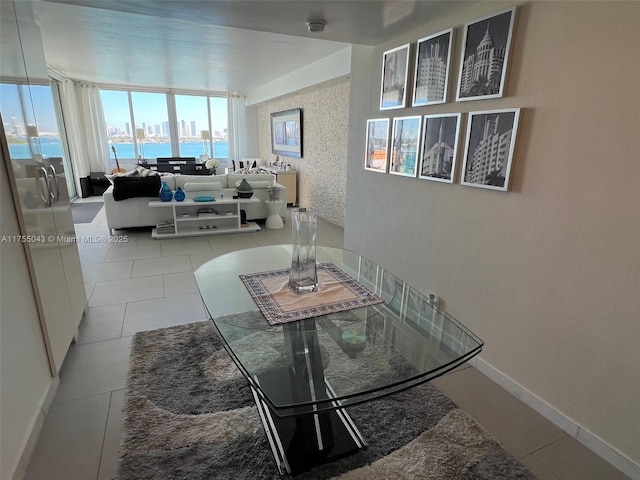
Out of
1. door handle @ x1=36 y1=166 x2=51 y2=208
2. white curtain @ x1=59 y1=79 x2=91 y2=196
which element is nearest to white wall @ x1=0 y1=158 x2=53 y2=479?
door handle @ x1=36 y1=166 x2=51 y2=208

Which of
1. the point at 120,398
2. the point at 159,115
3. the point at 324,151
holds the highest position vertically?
the point at 159,115

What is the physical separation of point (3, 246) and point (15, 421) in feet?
2.29

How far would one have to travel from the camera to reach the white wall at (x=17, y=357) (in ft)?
4.35

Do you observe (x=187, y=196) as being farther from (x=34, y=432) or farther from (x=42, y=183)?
(x=34, y=432)

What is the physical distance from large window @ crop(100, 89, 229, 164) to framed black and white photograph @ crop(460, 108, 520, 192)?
8082 millimetres

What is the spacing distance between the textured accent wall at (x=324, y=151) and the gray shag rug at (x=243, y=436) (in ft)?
10.9

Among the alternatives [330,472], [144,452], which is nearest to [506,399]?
[330,472]

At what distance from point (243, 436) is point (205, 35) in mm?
3857

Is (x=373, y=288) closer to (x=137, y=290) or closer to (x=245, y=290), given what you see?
(x=245, y=290)

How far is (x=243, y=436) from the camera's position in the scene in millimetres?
1557

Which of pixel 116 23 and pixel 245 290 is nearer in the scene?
pixel 245 290

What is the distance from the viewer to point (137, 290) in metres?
3.00

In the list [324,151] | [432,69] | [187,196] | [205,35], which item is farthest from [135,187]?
[432,69]

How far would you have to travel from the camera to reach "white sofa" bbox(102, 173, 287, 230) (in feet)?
14.9
